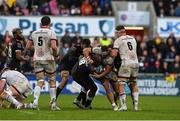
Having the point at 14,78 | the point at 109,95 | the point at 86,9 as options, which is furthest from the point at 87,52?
the point at 86,9

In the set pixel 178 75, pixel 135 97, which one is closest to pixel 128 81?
pixel 135 97

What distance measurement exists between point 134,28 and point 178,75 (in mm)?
7280

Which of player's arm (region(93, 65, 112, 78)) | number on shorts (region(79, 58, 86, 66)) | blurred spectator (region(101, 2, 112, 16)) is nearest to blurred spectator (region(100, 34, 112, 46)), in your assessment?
blurred spectator (region(101, 2, 112, 16))

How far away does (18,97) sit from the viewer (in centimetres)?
2083

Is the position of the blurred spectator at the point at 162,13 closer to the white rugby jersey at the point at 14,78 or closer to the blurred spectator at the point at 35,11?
the blurred spectator at the point at 35,11

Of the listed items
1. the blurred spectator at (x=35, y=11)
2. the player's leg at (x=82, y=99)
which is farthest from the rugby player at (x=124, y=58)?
the blurred spectator at (x=35, y=11)

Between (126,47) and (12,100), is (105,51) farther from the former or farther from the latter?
(12,100)

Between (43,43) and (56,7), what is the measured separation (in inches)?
694

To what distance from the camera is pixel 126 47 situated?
20.8m

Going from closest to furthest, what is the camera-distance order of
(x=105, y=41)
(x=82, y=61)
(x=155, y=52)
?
(x=82, y=61), (x=105, y=41), (x=155, y=52)

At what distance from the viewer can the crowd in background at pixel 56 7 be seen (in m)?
37.2

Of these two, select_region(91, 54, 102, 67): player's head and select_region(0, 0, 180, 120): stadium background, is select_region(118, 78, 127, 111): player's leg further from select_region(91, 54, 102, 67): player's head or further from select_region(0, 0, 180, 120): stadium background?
select_region(0, 0, 180, 120): stadium background

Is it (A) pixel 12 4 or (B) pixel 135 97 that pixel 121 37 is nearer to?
(B) pixel 135 97

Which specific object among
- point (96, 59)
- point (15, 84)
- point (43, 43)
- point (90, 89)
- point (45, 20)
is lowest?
point (90, 89)
